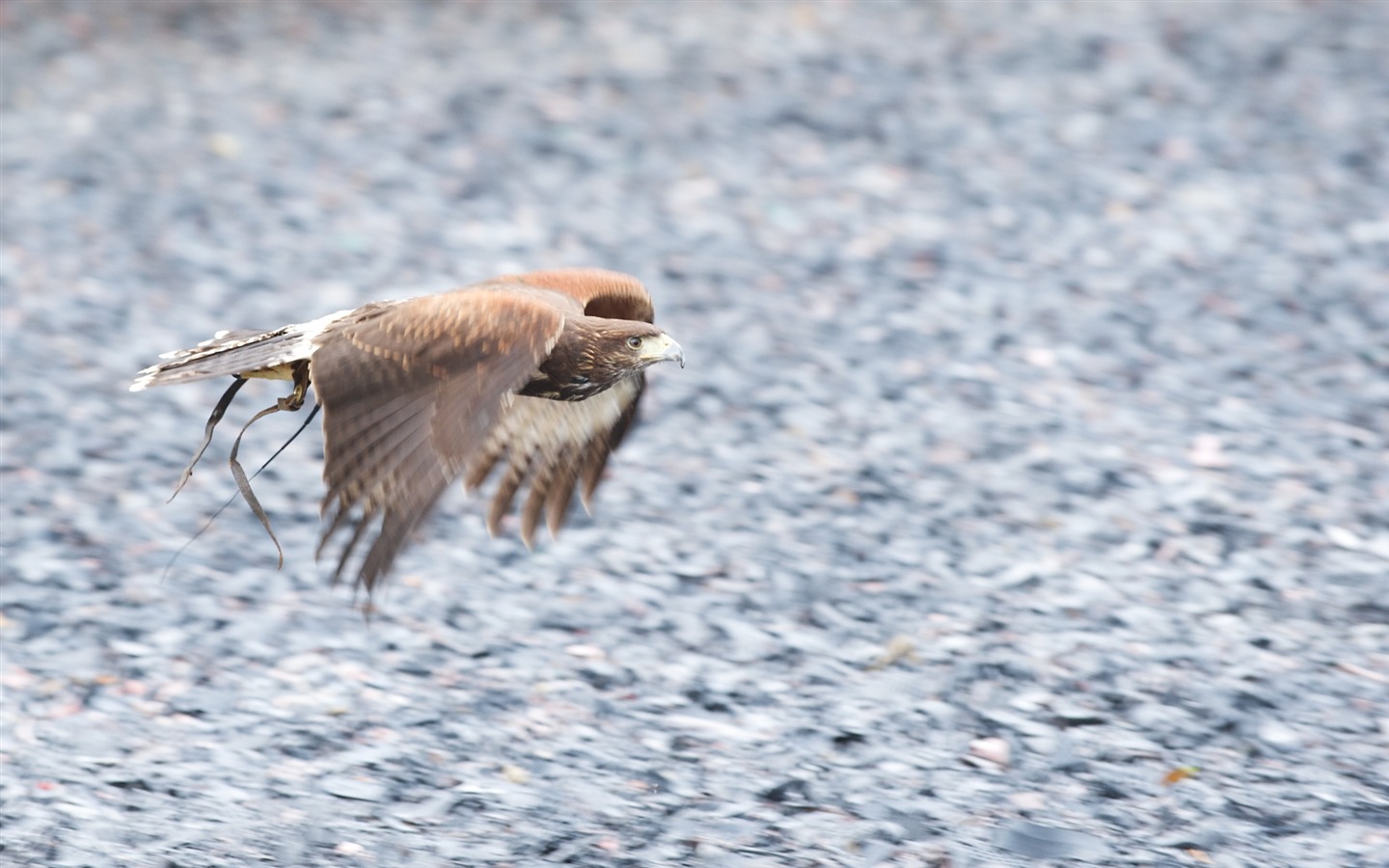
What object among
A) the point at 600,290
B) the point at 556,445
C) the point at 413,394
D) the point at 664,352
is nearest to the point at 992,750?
the point at 664,352

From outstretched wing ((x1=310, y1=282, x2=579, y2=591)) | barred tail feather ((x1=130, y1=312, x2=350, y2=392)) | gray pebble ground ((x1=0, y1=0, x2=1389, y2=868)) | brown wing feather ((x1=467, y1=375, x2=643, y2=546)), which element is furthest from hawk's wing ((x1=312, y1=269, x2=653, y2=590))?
brown wing feather ((x1=467, y1=375, x2=643, y2=546))

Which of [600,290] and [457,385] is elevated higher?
[600,290]

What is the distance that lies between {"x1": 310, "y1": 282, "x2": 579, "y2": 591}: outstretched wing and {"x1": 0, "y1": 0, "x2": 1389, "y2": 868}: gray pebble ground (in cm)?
26

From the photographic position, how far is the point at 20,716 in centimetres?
Result: 522

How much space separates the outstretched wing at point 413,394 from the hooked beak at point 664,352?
1.42 feet

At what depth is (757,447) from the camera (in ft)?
24.4

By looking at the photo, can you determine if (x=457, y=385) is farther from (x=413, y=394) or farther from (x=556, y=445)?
(x=556, y=445)

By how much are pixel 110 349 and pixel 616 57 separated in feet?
14.3

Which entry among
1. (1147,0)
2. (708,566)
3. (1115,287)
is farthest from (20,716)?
(1147,0)

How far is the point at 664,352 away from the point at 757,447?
2307 mm

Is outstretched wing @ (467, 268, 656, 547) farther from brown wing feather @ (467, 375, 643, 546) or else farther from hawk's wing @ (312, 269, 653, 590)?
hawk's wing @ (312, 269, 653, 590)

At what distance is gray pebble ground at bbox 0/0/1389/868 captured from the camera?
194 inches

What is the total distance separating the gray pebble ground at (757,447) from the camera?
492cm

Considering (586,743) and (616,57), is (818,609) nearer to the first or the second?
(586,743)
